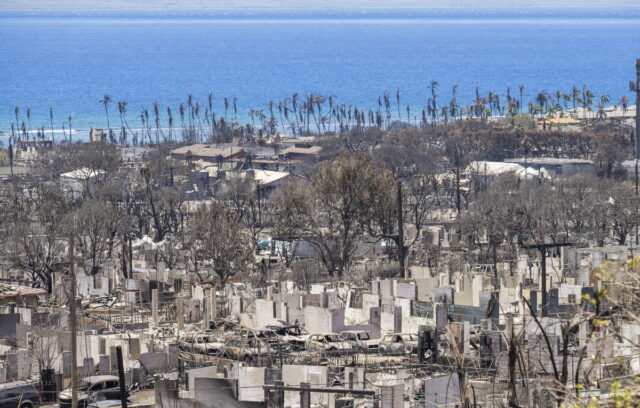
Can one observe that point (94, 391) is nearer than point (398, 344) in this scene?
Yes

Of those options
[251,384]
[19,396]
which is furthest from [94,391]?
[251,384]

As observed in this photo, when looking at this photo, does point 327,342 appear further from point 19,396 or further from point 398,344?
point 19,396

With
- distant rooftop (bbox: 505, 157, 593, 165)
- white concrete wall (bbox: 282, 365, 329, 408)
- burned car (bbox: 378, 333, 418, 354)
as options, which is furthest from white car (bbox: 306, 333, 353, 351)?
distant rooftop (bbox: 505, 157, 593, 165)

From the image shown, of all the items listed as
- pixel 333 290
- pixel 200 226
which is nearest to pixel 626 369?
pixel 333 290

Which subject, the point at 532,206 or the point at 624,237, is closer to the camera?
the point at 624,237

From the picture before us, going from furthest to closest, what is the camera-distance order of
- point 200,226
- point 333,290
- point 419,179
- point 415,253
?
point 419,179 → point 415,253 → point 200,226 → point 333,290

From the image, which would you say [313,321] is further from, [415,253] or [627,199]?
[627,199]
